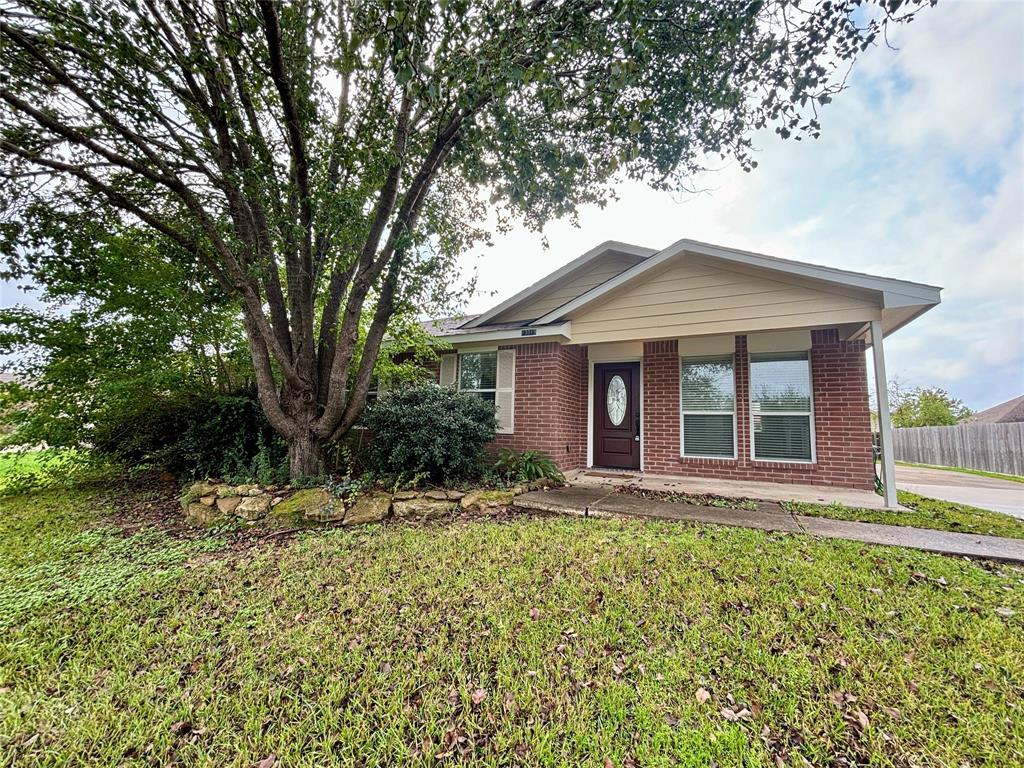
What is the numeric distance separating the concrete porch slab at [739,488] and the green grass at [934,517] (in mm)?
293

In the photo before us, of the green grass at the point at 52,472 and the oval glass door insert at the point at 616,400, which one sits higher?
the oval glass door insert at the point at 616,400

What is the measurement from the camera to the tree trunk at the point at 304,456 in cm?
592

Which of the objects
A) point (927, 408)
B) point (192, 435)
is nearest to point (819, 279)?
point (192, 435)

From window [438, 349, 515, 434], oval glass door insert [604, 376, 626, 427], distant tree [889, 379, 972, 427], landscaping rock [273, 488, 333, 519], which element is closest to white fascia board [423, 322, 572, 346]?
window [438, 349, 515, 434]

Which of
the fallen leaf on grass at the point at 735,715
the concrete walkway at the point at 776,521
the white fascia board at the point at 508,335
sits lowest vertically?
the fallen leaf on grass at the point at 735,715

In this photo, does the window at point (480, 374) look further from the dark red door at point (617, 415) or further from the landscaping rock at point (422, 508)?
the landscaping rock at point (422, 508)

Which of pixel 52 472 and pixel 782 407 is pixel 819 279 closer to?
pixel 782 407

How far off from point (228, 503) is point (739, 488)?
766 centimetres

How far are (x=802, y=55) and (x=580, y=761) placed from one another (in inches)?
268

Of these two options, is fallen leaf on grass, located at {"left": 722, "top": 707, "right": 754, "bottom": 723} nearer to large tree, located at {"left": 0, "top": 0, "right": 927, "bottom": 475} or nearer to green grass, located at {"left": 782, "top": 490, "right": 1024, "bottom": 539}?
green grass, located at {"left": 782, "top": 490, "right": 1024, "bottom": 539}

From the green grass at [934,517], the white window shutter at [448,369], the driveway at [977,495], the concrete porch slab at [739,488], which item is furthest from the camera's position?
the white window shutter at [448,369]

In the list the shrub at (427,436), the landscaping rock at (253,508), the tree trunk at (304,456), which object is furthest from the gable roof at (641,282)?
the landscaping rock at (253,508)

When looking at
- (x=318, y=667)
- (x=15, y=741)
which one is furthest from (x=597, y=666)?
(x=15, y=741)

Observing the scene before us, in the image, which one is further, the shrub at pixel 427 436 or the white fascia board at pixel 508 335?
the white fascia board at pixel 508 335
